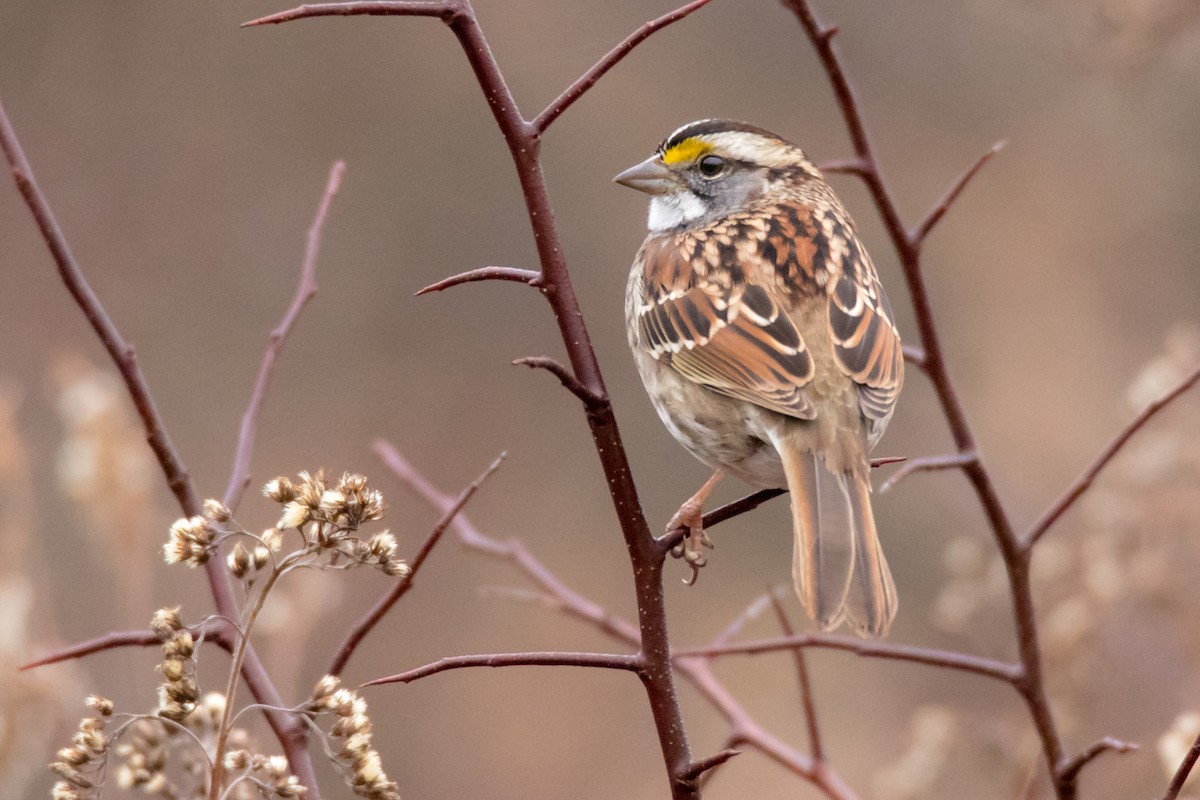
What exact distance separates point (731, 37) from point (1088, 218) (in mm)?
2715

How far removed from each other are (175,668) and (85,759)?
5.6 inches

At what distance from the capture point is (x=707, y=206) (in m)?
3.70

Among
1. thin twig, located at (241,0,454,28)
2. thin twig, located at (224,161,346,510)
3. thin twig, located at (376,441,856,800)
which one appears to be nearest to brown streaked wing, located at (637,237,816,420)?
thin twig, located at (376,441,856,800)

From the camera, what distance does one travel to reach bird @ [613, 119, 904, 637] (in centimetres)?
277

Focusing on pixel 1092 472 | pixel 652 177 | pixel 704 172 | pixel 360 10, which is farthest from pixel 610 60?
pixel 704 172

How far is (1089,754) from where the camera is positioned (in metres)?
1.86

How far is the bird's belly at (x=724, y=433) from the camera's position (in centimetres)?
301

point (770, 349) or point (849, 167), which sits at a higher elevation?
point (849, 167)

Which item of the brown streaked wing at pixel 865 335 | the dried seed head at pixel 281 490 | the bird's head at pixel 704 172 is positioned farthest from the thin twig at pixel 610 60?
the bird's head at pixel 704 172

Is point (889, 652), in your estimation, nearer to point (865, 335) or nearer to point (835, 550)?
point (835, 550)

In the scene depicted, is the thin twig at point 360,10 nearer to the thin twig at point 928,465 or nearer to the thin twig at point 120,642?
the thin twig at point 120,642

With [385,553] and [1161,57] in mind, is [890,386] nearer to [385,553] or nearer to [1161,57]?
[385,553]

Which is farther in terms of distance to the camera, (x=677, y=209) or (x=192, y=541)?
(x=677, y=209)

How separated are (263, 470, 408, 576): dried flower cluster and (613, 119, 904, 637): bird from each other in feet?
3.27
